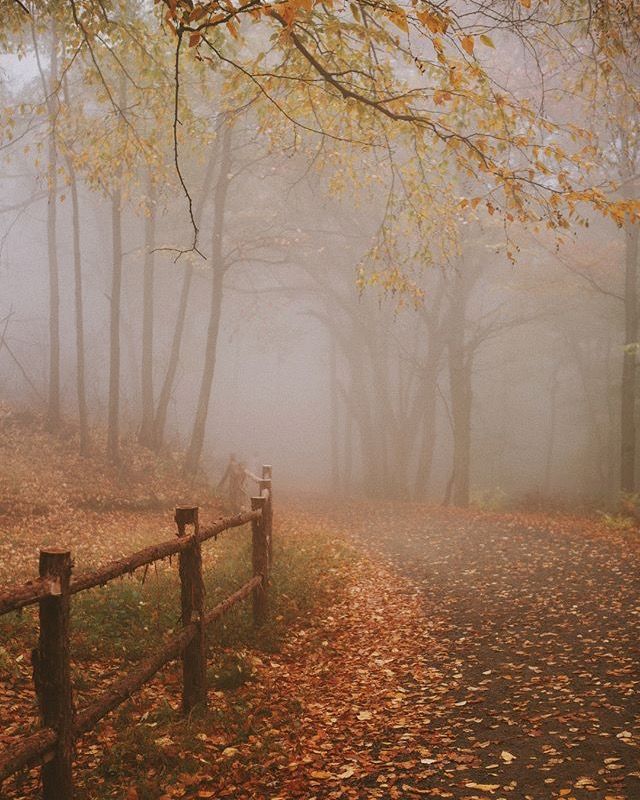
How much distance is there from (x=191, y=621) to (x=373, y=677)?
2.22m

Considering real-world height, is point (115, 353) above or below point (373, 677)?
above

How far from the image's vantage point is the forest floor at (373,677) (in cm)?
460

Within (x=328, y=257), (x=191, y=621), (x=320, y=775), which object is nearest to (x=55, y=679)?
(x=191, y=621)

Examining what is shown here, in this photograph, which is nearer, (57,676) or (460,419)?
(57,676)

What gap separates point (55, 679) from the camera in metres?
3.71

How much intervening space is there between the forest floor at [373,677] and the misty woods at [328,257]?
13.8ft

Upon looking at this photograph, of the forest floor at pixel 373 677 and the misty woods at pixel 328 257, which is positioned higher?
the misty woods at pixel 328 257

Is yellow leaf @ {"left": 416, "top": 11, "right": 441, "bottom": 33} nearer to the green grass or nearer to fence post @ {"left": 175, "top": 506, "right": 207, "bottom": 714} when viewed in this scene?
fence post @ {"left": 175, "top": 506, "right": 207, "bottom": 714}

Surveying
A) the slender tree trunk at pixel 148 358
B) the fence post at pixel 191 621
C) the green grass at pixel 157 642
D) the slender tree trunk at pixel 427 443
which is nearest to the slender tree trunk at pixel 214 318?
the slender tree trunk at pixel 148 358

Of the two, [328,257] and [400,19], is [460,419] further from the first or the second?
[400,19]

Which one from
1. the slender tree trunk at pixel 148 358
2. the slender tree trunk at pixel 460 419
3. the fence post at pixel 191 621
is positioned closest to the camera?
the fence post at pixel 191 621

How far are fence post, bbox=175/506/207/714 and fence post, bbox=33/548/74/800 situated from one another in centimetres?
181

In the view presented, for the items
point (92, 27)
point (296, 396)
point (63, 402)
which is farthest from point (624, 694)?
point (296, 396)

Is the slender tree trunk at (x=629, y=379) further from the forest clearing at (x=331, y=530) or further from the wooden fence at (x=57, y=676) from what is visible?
the wooden fence at (x=57, y=676)
